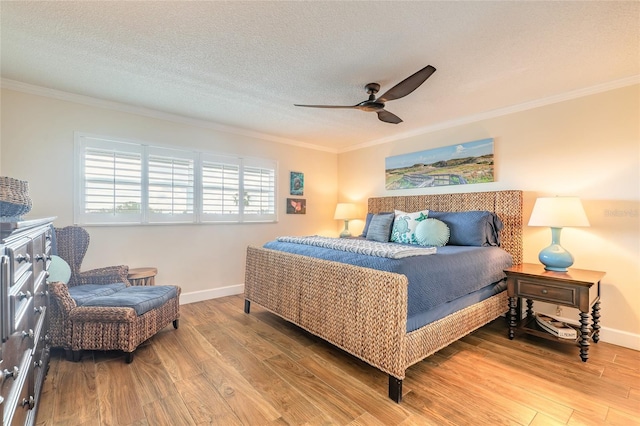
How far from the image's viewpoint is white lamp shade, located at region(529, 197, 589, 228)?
2494mm

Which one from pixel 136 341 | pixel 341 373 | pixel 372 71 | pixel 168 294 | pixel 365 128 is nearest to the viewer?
pixel 341 373

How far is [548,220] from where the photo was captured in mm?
2584

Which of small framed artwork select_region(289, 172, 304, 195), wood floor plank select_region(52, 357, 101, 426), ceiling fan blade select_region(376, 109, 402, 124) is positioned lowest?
wood floor plank select_region(52, 357, 101, 426)

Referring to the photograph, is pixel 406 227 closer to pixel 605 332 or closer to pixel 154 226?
pixel 605 332

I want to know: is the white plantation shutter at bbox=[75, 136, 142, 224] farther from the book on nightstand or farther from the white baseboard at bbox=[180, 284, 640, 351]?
the book on nightstand

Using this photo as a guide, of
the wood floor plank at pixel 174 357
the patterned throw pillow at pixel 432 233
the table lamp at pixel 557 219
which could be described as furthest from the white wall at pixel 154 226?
the table lamp at pixel 557 219

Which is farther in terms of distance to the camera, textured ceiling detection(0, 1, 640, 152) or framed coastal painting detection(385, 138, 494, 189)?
framed coastal painting detection(385, 138, 494, 189)

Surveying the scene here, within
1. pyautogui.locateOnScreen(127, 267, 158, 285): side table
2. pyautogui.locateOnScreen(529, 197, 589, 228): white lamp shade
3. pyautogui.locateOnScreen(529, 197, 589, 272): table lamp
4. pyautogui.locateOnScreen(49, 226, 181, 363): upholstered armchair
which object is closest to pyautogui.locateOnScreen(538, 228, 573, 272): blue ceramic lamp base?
pyautogui.locateOnScreen(529, 197, 589, 272): table lamp

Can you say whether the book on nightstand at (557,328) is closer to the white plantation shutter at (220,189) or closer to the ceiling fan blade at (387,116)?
the ceiling fan blade at (387,116)

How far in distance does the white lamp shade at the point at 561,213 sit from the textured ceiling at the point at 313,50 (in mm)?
1097

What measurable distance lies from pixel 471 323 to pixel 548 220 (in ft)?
3.76

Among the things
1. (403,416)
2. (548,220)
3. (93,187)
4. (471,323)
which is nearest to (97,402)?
(403,416)

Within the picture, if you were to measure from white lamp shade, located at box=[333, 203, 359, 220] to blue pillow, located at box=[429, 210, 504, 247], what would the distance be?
1.75 metres

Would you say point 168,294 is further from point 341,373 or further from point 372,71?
point 372,71
